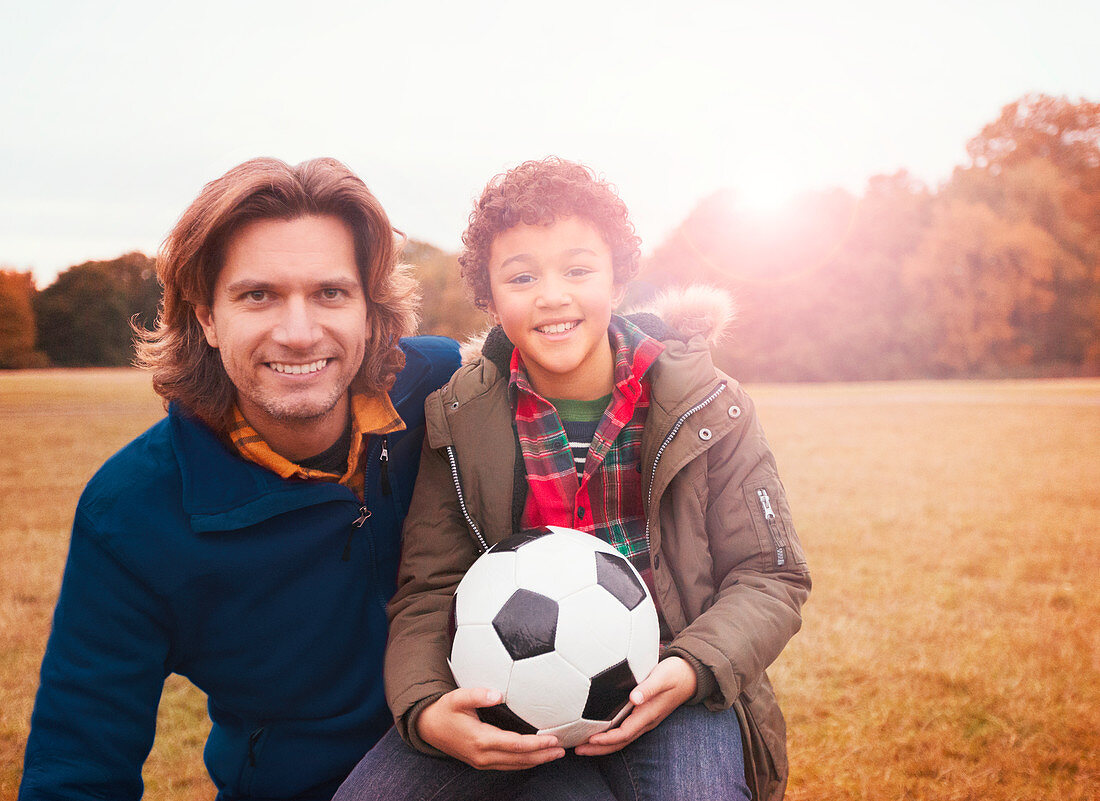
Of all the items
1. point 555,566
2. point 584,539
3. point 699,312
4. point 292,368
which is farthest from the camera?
point 699,312

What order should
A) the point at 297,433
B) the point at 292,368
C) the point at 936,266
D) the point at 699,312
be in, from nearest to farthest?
the point at 292,368 → the point at 297,433 → the point at 699,312 → the point at 936,266

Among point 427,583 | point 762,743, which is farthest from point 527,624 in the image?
point 762,743

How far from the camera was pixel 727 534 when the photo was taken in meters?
2.10

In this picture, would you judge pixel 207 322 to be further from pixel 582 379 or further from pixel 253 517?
pixel 582 379

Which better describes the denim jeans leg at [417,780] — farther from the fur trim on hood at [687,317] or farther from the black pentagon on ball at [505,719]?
the fur trim on hood at [687,317]

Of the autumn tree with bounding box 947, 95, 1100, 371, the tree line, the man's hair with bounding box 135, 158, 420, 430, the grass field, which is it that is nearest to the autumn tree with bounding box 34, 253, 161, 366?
the grass field

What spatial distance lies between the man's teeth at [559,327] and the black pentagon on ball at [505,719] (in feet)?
3.50

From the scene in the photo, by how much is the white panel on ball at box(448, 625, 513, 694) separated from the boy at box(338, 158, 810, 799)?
60 millimetres

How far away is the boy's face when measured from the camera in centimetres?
221

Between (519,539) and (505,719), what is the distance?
0.45 metres

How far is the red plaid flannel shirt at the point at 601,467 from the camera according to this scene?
217cm

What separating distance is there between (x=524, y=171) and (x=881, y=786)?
2.62m

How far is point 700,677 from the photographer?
1833 mm

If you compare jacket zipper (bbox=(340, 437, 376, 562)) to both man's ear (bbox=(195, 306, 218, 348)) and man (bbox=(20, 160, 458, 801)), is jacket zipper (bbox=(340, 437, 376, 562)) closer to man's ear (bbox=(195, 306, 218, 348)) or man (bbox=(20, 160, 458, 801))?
man (bbox=(20, 160, 458, 801))
